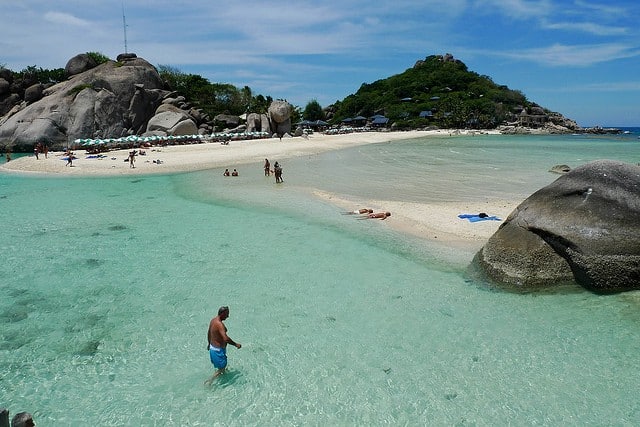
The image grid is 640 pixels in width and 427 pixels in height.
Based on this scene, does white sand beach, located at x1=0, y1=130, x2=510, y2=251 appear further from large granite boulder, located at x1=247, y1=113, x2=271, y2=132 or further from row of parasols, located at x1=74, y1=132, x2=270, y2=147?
large granite boulder, located at x1=247, y1=113, x2=271, y2=132

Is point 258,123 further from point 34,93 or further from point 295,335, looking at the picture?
point 295,335

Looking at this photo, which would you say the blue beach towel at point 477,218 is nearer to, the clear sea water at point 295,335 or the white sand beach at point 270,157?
the white sand beach at point 270,157

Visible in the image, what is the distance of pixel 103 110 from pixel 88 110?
5.86 feet

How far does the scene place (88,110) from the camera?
54469mm

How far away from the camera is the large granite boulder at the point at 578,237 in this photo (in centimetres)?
922

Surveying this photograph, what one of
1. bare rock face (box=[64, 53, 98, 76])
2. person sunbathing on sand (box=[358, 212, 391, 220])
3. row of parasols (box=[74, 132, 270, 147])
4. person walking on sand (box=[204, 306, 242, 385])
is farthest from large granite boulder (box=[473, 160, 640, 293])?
bare rock face (box=[64, 53, 98, 76])

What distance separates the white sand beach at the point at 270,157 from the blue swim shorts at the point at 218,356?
8.54 m

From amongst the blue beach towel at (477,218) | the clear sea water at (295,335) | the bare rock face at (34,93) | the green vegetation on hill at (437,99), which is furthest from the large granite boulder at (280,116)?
the blue beach towel at (477,218)

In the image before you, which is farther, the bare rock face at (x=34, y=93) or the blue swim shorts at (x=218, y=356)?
the bare rock face at (x=34, y=93)

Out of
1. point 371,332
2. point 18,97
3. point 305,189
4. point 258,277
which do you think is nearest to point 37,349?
point 258,277

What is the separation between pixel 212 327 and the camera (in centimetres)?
684

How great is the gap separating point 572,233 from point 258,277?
7.34 metres

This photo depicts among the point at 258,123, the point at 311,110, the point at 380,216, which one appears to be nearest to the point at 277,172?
the point at 380,216

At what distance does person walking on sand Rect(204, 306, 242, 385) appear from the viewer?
6.80 m
